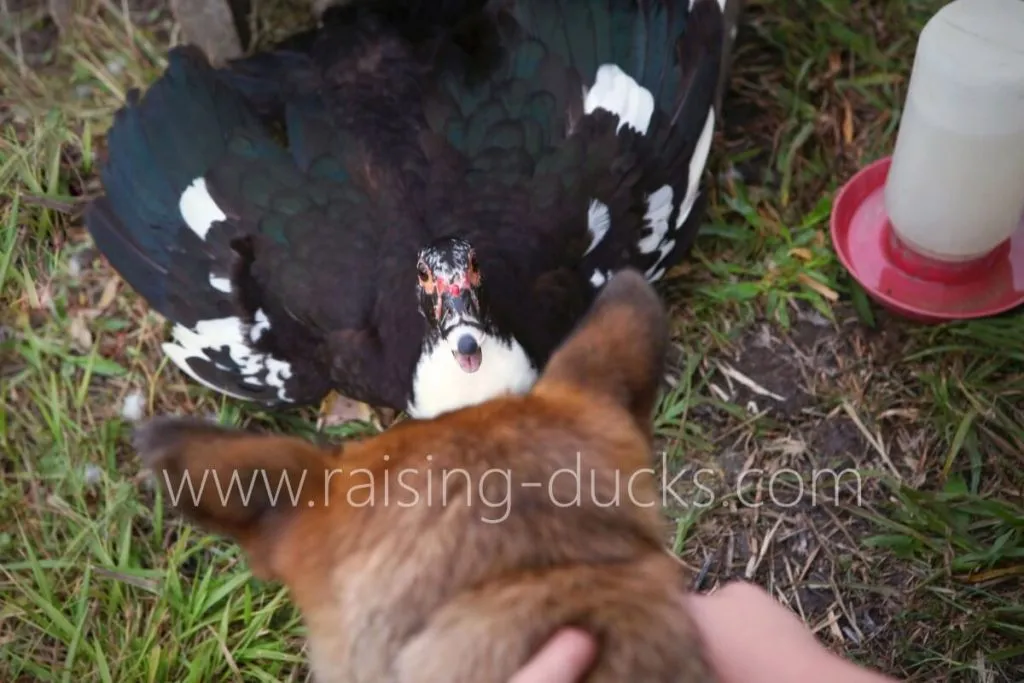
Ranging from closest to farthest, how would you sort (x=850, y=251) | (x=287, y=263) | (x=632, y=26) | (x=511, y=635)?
(x=511, y=635) → (x=287, y=263) → (x=632, y=26) → (x=850, y=251)

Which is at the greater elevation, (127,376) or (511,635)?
(511,635)

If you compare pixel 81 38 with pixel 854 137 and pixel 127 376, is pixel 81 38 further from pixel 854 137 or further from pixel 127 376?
pixel 854 137

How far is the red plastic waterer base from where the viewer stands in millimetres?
1845

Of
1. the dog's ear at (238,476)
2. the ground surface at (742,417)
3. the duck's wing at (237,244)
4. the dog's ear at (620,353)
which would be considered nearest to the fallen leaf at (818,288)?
the ground surface at (742,417)

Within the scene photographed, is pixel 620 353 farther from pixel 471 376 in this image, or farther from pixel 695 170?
pixel 695 170

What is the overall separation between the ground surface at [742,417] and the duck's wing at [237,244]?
20 cm

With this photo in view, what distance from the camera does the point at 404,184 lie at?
1.67 metres

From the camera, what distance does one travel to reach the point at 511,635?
732mm

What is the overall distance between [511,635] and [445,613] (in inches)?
2.0

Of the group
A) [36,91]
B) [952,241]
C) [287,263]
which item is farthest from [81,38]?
[952,241]

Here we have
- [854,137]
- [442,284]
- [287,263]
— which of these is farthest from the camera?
[854,137]

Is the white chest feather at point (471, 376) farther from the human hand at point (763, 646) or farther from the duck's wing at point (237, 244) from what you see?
the human hand at point (763, 646)

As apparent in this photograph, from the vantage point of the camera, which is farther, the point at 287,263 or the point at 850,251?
the point at 850,251

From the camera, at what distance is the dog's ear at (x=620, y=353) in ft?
2.98
